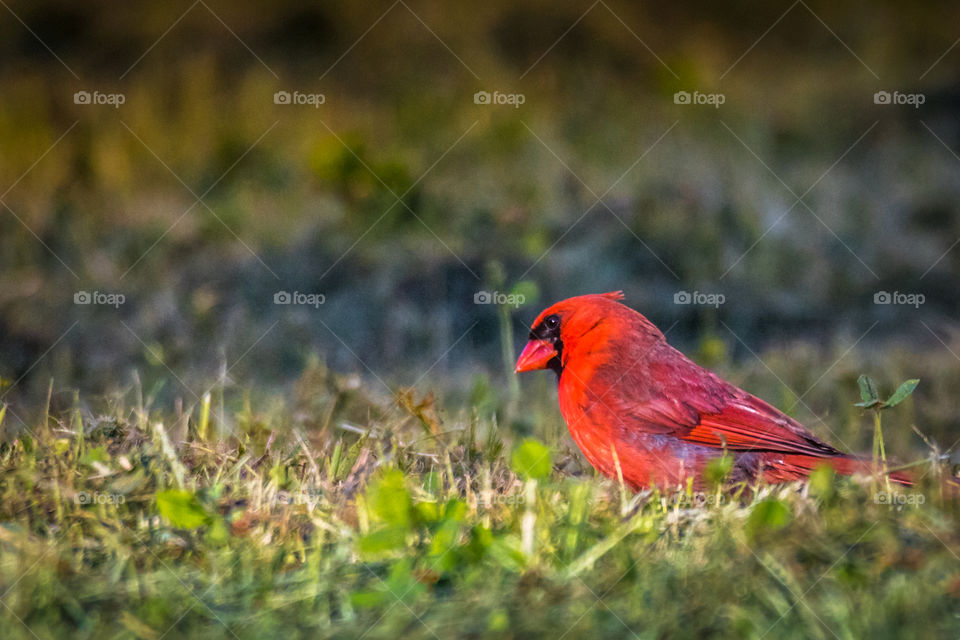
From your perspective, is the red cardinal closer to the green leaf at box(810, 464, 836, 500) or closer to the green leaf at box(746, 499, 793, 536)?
the green leaf at box(810, 464, 836, 500)

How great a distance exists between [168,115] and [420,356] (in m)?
1.72

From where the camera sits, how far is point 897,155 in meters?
5.25

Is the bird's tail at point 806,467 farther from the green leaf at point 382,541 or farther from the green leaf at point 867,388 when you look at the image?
the green leaf at point 382,541

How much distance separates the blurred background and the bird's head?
3.86 ft

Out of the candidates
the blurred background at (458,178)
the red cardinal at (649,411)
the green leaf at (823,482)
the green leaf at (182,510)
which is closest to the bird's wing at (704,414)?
the red cardinal at (649,411)

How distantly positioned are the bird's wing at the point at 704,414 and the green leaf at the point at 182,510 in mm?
1246

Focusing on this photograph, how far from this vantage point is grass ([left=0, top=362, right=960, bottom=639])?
2.00 m

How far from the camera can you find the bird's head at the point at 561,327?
3.19m

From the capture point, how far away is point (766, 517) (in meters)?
2.24

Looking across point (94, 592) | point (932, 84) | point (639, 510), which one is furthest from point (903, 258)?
point (94, 592)

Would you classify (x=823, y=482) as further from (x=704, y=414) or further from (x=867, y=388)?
(x=704, y=414)

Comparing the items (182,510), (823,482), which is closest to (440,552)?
(182,510)

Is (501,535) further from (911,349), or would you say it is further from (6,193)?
(6,193)

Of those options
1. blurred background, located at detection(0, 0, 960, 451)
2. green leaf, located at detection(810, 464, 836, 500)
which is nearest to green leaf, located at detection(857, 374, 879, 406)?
green leaf, located at detection(810, 464, 836, 500)
